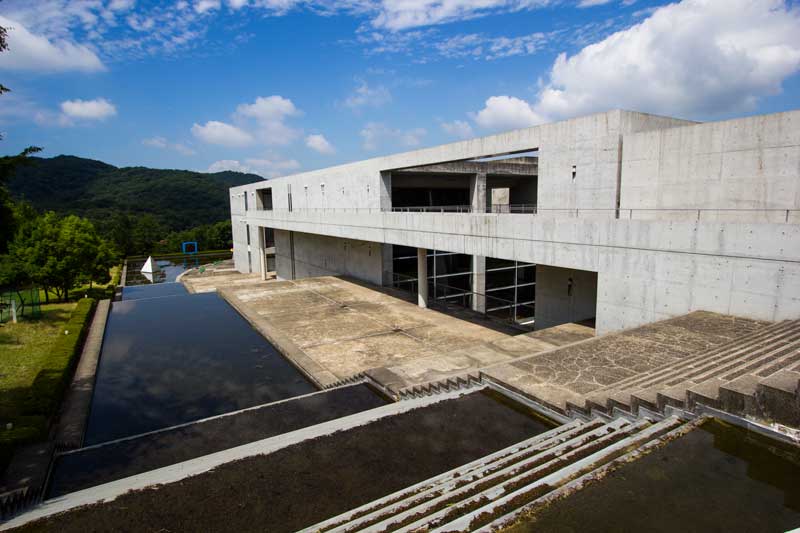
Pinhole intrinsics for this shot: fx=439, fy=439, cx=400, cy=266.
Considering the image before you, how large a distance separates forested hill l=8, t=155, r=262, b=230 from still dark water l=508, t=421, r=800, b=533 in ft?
368

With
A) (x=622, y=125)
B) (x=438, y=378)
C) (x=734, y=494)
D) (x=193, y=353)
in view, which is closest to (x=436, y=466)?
(x=734, y=494)

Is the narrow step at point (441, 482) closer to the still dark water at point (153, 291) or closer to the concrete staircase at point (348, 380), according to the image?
the concrete staircase at point (348, 380)

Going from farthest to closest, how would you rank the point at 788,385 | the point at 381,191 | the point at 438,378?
the point at 381,191 < the point at 438,378 < the point at 788,385

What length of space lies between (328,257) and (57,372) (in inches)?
763

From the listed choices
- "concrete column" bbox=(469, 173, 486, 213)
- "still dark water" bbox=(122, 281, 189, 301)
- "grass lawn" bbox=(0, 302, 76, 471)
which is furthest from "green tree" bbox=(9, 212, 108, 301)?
"concrete column" bbox=(469, 173, 486, 213)

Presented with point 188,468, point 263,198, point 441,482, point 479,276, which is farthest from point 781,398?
point 263,198

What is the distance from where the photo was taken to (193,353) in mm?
14141

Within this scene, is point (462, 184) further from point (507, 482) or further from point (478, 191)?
point (507, 482)

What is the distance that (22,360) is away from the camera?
14766 millimetres

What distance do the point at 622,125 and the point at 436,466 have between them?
10017mm

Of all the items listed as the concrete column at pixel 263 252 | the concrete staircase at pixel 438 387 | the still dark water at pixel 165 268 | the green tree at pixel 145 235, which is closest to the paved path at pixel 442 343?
the concrete staircase at pixel 438 387

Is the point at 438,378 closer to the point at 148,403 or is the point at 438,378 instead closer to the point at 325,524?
the point at 325,524

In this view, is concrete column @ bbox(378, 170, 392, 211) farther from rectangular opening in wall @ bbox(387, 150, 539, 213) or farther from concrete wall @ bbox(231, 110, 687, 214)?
concrete wall @ bbox(231, 110, 687, 214)

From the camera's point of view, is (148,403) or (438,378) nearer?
(438,378)
